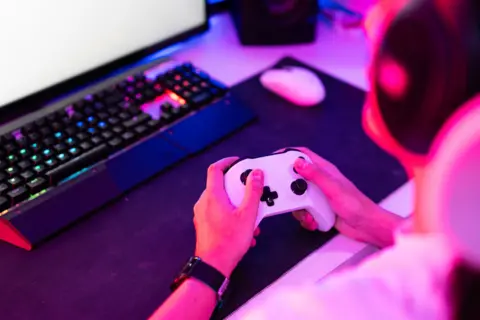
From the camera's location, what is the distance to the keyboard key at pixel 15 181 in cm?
75

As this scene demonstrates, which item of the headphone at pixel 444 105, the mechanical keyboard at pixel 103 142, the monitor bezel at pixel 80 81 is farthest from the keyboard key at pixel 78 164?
the headphone at pixel 444 105

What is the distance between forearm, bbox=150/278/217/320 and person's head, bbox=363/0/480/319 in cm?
29

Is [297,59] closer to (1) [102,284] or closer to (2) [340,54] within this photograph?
(2) [340,54]

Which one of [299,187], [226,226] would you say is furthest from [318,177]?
[226,226]

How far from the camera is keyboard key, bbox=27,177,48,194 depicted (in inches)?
Answer: 29.5

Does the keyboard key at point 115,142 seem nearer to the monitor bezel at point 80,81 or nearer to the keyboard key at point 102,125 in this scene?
the keyboard key at point 102,125

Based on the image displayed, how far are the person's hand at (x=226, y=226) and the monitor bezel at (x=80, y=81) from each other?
14.2 inches

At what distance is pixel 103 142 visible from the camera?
2.70ft

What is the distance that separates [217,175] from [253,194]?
6 centimetres

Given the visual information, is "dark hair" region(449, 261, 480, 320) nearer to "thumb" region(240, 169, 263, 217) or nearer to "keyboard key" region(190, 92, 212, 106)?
"thumb" region(240, 169, 263, 217)

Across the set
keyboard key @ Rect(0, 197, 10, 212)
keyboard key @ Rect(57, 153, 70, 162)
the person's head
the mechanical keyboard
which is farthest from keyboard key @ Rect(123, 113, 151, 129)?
the person's head

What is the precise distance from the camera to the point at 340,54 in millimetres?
1099

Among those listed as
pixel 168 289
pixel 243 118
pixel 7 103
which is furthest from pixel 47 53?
pixel 168 289

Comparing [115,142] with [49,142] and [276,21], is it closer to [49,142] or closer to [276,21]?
[49,142]
